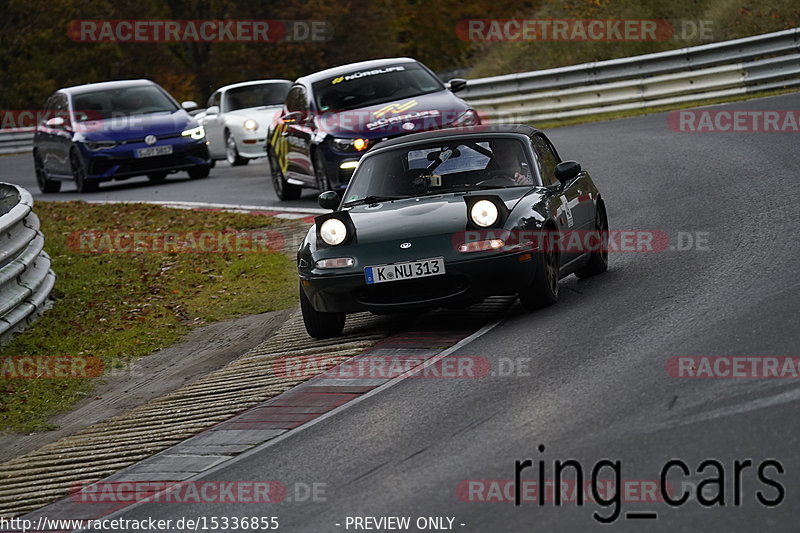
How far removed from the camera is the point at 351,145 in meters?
16.4

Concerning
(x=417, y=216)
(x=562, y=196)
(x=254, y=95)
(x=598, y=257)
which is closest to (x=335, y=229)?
(x=417, y=216)

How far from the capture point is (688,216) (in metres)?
12.6

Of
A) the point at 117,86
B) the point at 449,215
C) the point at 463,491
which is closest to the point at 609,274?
the point at 449,215

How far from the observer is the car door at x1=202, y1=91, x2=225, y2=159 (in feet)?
88.0

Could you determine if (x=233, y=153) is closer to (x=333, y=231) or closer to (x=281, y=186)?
(x=281, y=186)

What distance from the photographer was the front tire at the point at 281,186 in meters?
19.0

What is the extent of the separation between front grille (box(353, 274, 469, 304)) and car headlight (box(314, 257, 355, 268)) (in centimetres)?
19

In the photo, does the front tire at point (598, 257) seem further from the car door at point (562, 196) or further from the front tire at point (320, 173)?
the front tire at point (320, 173)

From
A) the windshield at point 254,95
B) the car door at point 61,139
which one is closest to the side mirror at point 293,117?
the car door at point 61,139

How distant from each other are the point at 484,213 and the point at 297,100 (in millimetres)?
9714

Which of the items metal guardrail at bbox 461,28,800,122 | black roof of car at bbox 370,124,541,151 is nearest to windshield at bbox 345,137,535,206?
black roof of car at bbox 370,124,541,151

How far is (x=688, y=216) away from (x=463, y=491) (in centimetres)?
725

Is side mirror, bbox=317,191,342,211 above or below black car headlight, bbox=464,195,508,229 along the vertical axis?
below

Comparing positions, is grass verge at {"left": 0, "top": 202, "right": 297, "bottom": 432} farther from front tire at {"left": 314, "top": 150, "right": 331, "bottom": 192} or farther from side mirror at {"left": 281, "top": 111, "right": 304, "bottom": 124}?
side mirror at {"left": 281, "top": 111, "right": 304, "bottom": 124}
